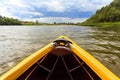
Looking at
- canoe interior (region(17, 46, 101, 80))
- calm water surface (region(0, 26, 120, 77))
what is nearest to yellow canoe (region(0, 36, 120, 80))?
canoe interior (region(17, 46, 101, 80))

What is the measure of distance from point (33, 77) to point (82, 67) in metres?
1.63

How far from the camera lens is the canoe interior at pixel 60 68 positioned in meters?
5.41

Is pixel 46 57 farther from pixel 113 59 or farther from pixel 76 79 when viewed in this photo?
pixel 113 59

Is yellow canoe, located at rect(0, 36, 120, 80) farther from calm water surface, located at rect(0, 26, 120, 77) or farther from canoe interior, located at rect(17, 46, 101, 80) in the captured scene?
calm water surface, located at rect(0, 26, 120, 77)

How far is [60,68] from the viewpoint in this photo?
228 inches

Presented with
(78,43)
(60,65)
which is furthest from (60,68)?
(78,43)

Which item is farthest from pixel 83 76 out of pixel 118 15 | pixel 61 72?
pixel 118 15

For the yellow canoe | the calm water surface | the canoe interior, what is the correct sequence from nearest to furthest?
the yellow canoe
the canoe interior
the calm water surface

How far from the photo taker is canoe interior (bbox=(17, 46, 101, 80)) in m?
5.41

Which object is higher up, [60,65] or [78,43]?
[60,65]

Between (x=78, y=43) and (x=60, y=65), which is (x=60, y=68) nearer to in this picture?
(x=60, y=65)

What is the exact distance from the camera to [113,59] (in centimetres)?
923

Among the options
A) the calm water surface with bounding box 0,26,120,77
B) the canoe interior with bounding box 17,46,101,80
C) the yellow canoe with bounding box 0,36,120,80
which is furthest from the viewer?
the calm water surface with bounding box 0,26,120,77

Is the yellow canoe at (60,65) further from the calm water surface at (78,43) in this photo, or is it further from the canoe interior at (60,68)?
the calm water surface at (78,43)
